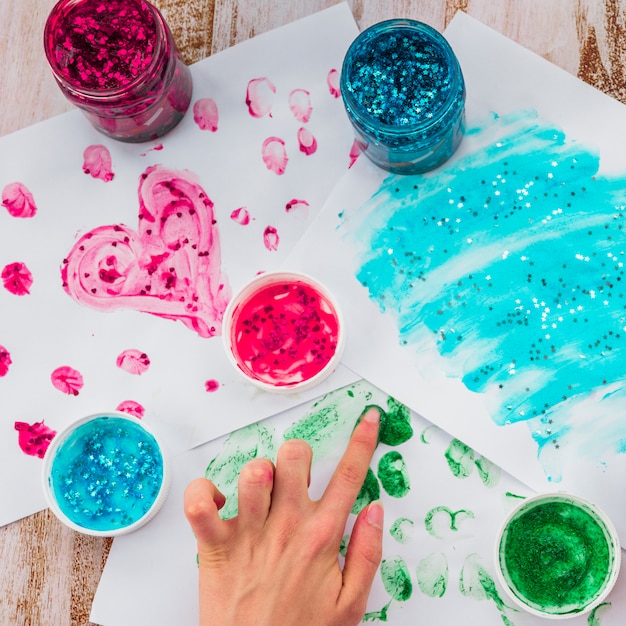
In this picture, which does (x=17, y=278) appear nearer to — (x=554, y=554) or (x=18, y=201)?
→ (x=18, y=201)

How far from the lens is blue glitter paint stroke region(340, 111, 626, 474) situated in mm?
1209

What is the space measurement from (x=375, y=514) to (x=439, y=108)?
1.95 feet

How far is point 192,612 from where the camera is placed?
1.25 metres

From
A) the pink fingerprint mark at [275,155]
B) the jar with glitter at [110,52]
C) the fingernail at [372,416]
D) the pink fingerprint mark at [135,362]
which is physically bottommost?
the pink fingerprint mark at [135,362]

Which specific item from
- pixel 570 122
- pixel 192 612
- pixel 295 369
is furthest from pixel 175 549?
pixel 570 122

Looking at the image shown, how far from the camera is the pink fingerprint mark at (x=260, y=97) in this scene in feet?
4.18

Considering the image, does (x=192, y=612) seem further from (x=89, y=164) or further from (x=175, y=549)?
(x=89, y=164)

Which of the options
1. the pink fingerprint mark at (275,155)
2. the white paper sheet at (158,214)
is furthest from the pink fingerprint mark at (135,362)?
the pink fingerprint mark at (275,155)

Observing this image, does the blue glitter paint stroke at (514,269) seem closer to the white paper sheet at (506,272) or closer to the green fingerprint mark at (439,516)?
the white paper sheet at (506,272)

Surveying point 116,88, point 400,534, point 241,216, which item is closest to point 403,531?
point 400,534

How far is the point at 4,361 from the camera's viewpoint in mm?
1280

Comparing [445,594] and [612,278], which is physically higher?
[612,278]

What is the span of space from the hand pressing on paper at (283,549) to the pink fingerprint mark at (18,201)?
52 centimetres

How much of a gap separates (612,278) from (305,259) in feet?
1.55
